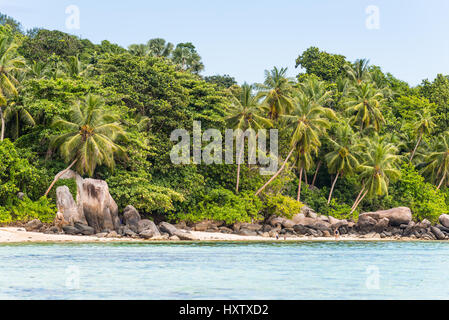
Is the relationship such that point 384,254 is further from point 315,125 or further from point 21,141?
point 21,141

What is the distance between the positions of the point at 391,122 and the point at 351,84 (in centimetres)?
580

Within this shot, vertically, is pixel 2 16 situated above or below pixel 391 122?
above

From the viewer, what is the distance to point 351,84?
58969mm

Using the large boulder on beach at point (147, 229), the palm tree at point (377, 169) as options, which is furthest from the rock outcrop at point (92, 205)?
the palm tree at point (377, 169)

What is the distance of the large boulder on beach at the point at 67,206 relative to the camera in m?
33.8

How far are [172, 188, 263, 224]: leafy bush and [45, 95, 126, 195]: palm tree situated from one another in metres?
7.38

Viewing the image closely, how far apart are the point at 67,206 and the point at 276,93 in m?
19.2

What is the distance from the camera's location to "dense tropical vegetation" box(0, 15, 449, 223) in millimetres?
35062

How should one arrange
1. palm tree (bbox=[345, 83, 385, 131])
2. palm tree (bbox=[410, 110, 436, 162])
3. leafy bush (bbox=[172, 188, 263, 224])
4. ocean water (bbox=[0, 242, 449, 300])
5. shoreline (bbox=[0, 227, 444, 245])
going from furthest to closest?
palm tree (bbox=[410, 110, 436, 162]) → palm tree (bbox=[345, 83, 385, 131]) → leafy bush (bbox=[172, 188, 263, 224]) → shoreline (bbox=[0, 227, 444, 245]) → ocean water (bbox=[0, 242, 449, 300])

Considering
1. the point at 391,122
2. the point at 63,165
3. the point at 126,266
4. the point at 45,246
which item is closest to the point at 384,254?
the point at 126,266

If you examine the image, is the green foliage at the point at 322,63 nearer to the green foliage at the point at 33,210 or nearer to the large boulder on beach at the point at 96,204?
the large boulder on beach at the point at 96,204

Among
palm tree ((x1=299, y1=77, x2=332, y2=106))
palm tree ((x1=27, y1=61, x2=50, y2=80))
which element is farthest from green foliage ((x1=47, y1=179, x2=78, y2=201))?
palm tree ((x1=299, y1=77, x2=332, y2=106))

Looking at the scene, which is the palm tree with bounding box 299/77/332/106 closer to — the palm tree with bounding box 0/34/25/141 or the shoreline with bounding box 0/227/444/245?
the shoreline with bounding box 0/227/444/245

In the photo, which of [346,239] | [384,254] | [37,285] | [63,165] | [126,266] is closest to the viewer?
[37,285]
